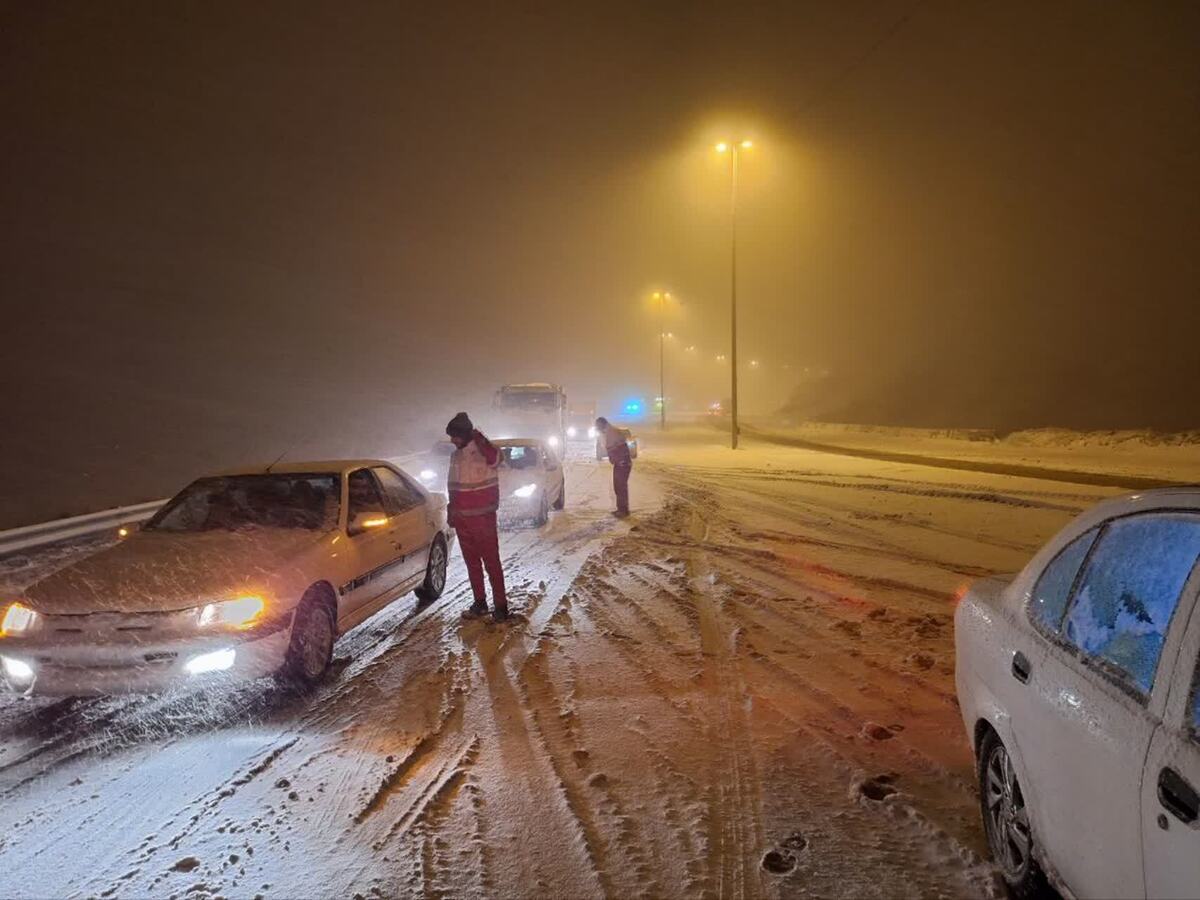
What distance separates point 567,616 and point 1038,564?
4531mm

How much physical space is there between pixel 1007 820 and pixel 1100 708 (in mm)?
923

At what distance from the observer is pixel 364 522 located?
6.36 meters

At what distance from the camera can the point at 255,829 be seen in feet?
11.9

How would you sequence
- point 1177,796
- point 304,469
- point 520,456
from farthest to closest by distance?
point 520,456 → point 304,469 → point 1177,796

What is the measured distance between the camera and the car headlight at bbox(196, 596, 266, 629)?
4.88 m

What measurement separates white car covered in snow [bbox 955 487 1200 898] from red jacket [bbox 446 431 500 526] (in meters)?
4.41

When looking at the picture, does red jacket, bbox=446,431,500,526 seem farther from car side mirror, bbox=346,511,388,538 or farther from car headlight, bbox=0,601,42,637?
car headlight, bbox=0,601,42,637

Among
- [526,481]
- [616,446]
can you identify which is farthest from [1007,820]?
[616,446]

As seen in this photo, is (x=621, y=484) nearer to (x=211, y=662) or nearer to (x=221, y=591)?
(x=221, y=591)

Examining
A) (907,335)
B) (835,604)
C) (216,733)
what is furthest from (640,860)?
(907,335)

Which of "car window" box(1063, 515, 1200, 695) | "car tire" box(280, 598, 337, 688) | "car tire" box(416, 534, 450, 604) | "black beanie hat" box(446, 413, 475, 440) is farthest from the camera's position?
"car tire" box(416, 534, 450, 604)

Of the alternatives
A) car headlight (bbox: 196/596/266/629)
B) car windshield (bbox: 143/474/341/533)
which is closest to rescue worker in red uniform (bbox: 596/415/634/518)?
car windshield (bbox: 143/474/341/533)

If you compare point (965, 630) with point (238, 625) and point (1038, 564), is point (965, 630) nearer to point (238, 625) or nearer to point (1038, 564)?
point (1038, 564)

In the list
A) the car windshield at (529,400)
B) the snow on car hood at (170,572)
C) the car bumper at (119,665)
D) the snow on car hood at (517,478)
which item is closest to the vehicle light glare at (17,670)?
the car bumper at (119,665)
